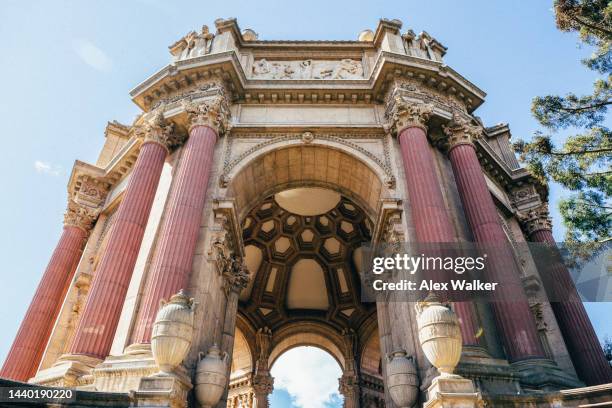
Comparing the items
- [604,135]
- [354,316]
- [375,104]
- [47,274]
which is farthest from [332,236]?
[604,135]

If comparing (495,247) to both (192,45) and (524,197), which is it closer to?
(524,197)

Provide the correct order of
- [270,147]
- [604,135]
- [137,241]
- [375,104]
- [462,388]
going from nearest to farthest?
[462,388] → [604,135] → [137,241] → [270,147] → [375,104]

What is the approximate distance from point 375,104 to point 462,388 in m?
13.6

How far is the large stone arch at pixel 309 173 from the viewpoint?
17.4 m

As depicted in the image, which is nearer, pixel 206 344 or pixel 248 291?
pixel 206 344

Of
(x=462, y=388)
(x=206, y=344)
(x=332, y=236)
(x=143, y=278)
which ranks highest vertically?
(x=332, y=236)

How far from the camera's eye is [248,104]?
19.5m

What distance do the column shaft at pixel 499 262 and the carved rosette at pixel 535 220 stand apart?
23.7ft

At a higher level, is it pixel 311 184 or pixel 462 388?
pixel 311 184

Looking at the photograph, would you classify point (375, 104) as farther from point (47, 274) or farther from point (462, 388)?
point (47, 274)

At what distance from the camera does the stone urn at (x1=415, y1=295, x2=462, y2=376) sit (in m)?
9.10

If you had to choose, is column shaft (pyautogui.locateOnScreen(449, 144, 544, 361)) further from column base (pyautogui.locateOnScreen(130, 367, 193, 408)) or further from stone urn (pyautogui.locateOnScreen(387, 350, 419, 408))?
column base (pyautogui.locateOnScreen(130, 367, 193, 408))

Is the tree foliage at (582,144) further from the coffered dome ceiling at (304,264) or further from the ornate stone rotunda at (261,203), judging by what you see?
the coffered dome ceiling at (304,264)

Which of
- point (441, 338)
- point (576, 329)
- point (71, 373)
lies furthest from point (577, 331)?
point (71, 373)
